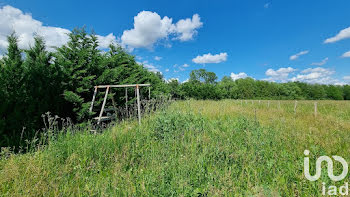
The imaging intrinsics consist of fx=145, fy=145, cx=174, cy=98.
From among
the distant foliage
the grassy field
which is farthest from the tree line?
the distant foliage

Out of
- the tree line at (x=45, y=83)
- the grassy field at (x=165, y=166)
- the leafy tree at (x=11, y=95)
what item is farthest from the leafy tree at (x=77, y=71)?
the grassy field at (x=165, y=166)

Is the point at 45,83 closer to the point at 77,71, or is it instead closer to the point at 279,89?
the point at 77,71

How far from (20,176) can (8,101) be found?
8.76 ft

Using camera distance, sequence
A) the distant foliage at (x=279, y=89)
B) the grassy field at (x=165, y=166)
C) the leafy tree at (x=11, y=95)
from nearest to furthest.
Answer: the grassy field at (x=165, y=166) < the leafy tree at (x=11, y=95) < the distant foliage at (x=279, y=89)

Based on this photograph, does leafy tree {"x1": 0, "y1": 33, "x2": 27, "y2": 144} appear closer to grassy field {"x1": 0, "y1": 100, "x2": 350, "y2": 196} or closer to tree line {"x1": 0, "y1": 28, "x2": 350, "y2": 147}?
tree line {"x1": 0, "y1": 28, "x2": 350, "y2": 147}

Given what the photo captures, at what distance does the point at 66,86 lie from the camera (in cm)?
466

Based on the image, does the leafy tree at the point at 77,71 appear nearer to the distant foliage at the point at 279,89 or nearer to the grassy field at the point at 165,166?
the grassy field at the point at 165,166

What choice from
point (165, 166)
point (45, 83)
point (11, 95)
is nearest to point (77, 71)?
point (45, 83)

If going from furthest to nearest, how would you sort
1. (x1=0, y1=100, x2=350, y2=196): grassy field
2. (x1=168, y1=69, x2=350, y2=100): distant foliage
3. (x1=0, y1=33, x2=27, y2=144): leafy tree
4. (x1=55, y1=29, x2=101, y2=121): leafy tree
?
(x1=168, y1=69, x2=350, y2=100): distant foliage
(x1=55, y1=29, x2=101, y2=121): leafy tree
(x1=0, y1=33, x2=27, y2=144): leafy tree
(x1=0, y1=100, x2=350, y2=196): grassy field

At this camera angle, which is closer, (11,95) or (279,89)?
(11,95)

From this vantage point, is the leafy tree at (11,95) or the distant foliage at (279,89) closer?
the leafy tree at (11,95)

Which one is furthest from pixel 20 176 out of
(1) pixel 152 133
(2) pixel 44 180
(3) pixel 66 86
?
(3) pixel 66 86

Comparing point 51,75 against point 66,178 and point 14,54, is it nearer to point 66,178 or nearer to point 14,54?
point 14,54

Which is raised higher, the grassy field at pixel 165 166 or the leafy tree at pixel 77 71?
the leafy tree at pixel 77 71
